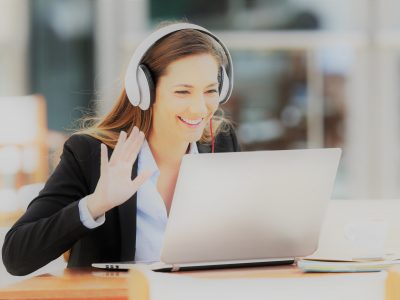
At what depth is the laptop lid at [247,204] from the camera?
66.1 inches

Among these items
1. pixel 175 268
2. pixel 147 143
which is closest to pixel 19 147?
pixel 147 143

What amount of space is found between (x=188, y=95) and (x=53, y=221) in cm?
47

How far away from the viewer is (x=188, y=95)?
2176 millimetres

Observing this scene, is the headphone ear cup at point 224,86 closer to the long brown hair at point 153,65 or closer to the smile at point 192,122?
the long brown hair at point 153,65

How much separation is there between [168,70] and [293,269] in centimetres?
65

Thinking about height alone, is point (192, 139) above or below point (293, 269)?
above

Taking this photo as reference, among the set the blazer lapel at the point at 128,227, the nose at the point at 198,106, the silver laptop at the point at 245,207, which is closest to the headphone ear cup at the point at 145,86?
the nose at the point at 198,106

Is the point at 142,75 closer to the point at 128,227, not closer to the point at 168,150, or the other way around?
the point at 168,150

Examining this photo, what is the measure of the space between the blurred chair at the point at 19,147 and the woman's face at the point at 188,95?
3.61 m

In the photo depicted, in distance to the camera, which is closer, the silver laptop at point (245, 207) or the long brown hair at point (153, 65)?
the silver laptop at point (245, 207)

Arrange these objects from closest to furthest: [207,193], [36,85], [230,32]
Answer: [207,193] < [36,85] < [230,32]

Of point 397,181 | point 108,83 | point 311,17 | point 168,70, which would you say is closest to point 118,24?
point 108,83

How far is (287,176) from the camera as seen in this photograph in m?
1.75

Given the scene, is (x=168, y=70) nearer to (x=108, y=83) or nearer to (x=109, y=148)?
(x=109, y=148)
